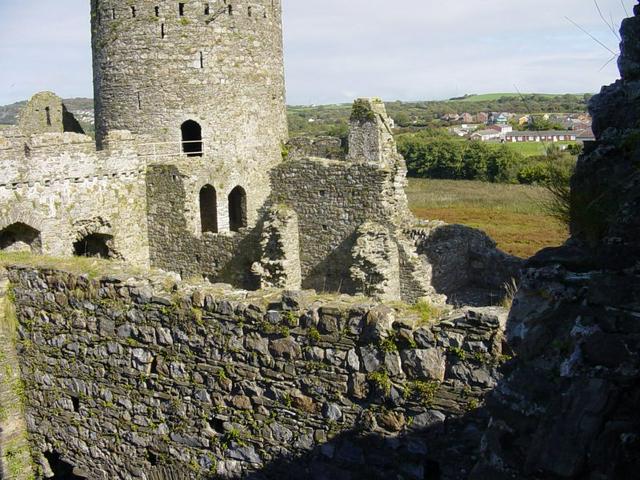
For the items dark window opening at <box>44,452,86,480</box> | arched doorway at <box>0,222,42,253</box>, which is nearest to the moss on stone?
arched doorway at <box>0,222,42,253</box>

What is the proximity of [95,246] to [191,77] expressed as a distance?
456cm

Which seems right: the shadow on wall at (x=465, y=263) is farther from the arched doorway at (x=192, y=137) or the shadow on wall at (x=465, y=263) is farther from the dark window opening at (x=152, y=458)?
the dark window opening at (x=152, y=458)

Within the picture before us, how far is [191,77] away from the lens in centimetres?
1731

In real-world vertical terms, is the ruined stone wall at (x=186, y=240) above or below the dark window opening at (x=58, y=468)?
above

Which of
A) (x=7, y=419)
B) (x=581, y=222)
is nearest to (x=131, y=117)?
(x=7, y=419)

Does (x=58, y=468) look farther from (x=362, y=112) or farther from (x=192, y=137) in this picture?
(x=362, y=112)

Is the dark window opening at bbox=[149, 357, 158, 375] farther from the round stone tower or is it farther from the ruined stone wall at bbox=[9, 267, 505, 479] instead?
the round stone tower

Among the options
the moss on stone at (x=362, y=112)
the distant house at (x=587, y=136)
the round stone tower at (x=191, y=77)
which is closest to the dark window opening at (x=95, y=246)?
the round stone tower at (x=191, y=77)

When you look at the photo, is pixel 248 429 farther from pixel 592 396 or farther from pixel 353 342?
pixel 592 396

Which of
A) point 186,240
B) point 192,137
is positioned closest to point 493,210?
point 192,137

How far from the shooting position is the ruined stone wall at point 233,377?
A: 570cm

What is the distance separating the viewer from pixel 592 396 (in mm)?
2760

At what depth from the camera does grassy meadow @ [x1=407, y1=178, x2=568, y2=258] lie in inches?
1184

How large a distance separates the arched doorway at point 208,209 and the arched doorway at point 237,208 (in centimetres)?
53
